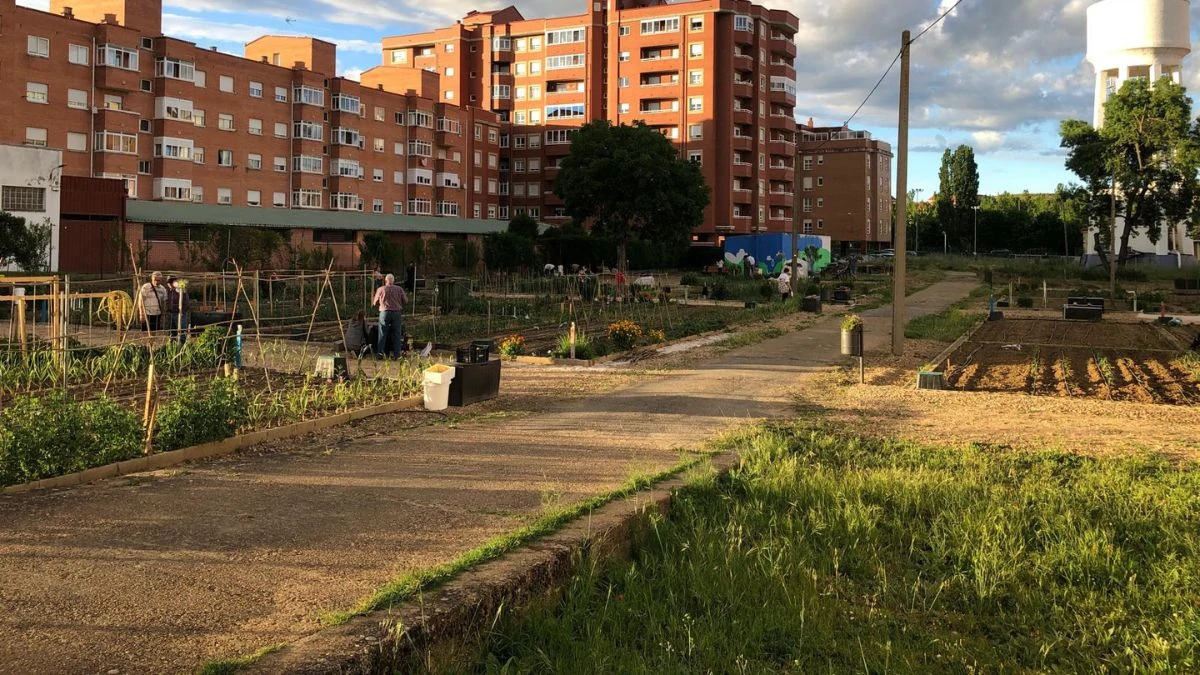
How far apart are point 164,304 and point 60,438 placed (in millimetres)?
10655

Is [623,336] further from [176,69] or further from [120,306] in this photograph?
[176,69]

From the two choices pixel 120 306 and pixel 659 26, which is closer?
pixel 120 306

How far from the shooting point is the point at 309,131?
73062mm

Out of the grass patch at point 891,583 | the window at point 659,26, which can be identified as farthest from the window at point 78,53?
the grass patch at point 891,583

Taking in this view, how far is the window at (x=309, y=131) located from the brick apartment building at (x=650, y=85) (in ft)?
88.7

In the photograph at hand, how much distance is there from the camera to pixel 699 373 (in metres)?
18.3

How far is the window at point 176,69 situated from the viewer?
61781 mm

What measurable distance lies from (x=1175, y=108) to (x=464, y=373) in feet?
189

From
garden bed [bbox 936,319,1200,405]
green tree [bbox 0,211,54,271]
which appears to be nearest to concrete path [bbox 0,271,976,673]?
garden bed [bbox 936,319,1200,405]

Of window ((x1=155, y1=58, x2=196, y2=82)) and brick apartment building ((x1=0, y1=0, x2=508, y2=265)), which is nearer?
brick apartment building ((x1=0, y1=0, x2=508, y2=265))

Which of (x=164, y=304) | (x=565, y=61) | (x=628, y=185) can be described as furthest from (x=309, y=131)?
(x=164, y=304)

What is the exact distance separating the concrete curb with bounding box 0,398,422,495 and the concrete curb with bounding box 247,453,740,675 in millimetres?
4442

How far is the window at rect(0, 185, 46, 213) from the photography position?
4341 cm

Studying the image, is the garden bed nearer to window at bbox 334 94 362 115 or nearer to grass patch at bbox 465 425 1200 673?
grass patch at bbox 465 425 1200 673
